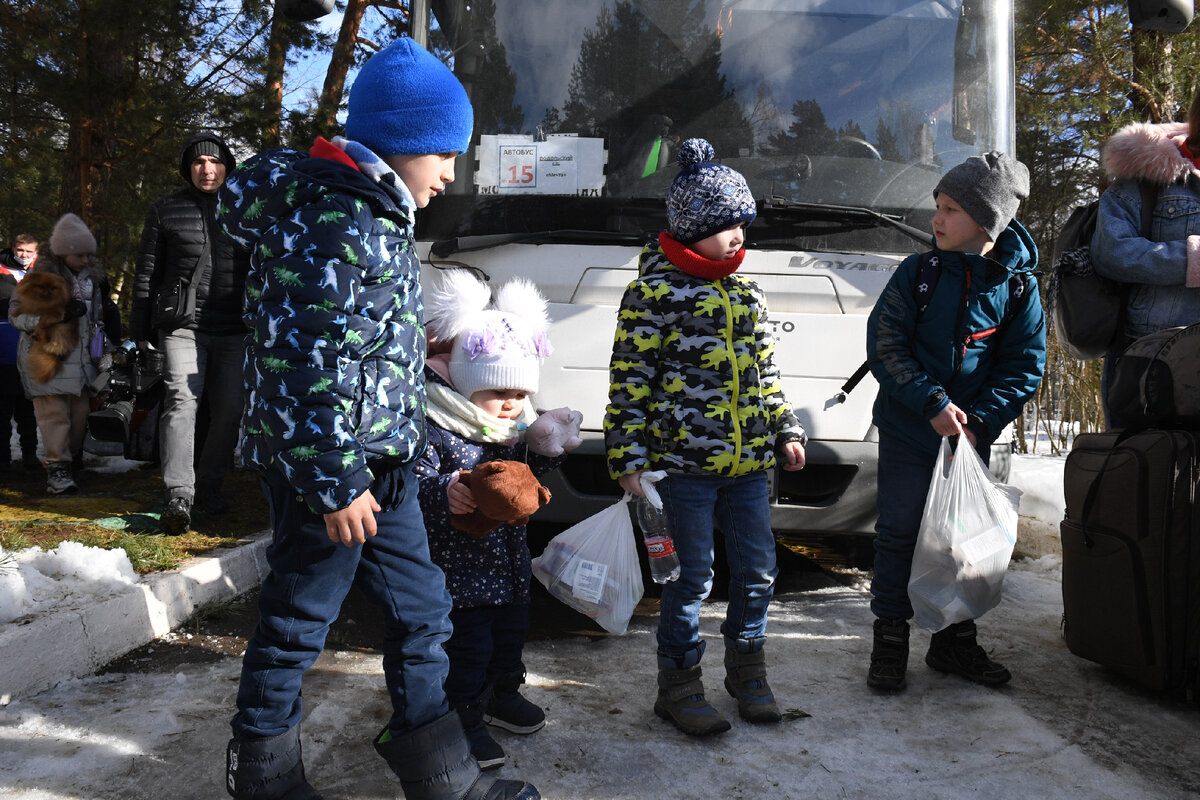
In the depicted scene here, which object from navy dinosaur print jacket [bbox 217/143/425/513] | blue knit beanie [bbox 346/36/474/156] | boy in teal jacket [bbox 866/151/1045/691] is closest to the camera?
navy dinosaur print jacket [bbox 217/143/425/513]

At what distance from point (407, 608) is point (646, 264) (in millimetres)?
1312

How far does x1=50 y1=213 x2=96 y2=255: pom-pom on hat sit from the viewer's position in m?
6.39

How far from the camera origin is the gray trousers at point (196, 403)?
187 inches

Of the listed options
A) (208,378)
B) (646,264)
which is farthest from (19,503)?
(646,264)

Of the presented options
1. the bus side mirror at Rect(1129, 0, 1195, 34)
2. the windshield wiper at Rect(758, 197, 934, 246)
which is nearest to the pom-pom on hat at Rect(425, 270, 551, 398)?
the windshield wiper at Rect(758, 197, 934, 246)

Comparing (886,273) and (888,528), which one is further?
(886,273)

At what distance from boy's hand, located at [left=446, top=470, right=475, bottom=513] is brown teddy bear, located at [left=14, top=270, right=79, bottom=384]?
15.3ft

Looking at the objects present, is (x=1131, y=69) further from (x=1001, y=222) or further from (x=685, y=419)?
(x=685, y=419)

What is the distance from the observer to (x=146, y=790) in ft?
7.66

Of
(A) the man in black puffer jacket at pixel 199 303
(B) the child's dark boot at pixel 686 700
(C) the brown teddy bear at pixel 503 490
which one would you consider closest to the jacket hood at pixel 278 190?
(C) the brown teddy bear at pixel 503 490

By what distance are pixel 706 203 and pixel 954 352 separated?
0.99 metres

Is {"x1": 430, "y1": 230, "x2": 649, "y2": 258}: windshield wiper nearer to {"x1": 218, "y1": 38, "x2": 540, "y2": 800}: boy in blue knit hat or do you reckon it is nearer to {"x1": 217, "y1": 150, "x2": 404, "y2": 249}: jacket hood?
{"x1": 218, "y1": 38, "x2": 540, "y2": 800}: boy in blue knit hat

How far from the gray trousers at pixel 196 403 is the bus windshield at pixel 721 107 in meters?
1.43

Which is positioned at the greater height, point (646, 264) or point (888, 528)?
point (646, 264)
